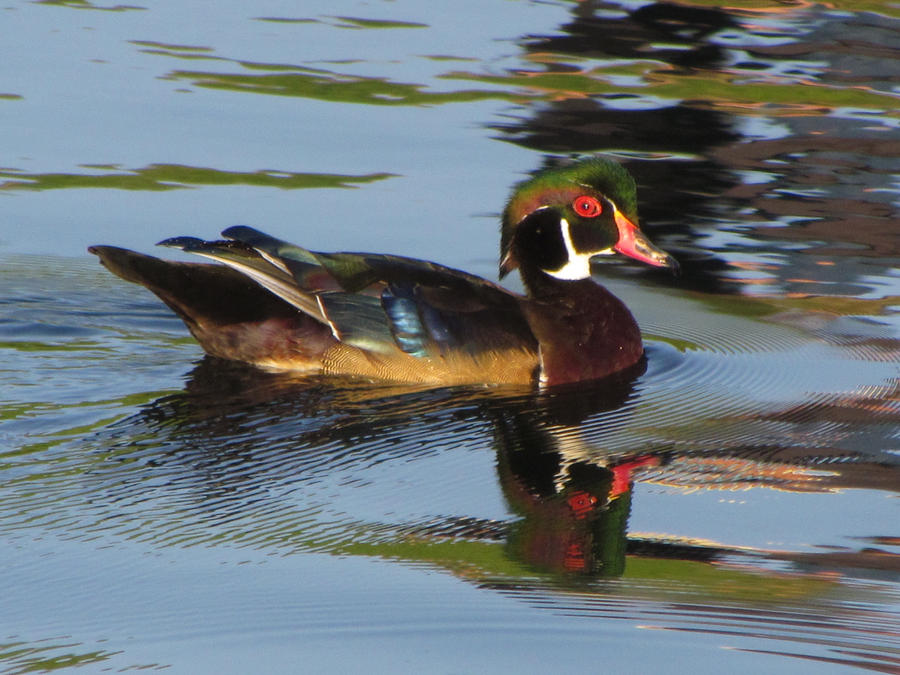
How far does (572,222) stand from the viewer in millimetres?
7879

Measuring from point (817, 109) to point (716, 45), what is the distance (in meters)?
2.31

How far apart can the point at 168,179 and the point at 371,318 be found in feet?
11.2

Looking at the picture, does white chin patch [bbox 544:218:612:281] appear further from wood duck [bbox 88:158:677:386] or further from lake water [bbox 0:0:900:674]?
lake water [bbox 0:0:900:674]

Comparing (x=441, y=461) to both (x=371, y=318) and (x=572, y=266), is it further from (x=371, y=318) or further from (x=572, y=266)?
(x=572, y=266)

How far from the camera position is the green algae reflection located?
1005 cm

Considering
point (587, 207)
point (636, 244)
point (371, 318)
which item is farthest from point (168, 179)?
point (636, 244)

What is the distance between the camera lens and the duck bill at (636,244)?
7898mm

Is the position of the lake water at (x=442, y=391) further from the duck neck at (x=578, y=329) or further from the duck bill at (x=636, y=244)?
the duck bill at (x=636, y=244)

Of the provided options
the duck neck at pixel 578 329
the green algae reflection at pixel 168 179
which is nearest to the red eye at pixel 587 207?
the duck neck at pixel 578 329

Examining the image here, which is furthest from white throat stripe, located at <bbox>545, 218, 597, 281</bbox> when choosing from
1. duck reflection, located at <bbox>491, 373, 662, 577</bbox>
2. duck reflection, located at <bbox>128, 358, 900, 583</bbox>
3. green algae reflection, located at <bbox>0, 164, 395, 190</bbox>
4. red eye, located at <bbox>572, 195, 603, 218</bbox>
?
green algae reflection, located at <bbox>0, 164, 395, 190</bbox>

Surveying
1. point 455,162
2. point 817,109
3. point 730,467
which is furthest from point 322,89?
point 730,467

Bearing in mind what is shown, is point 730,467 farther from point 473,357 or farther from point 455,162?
point 455,162

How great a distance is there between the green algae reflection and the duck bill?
9.40 feet

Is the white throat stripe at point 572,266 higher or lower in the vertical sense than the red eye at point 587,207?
lower
